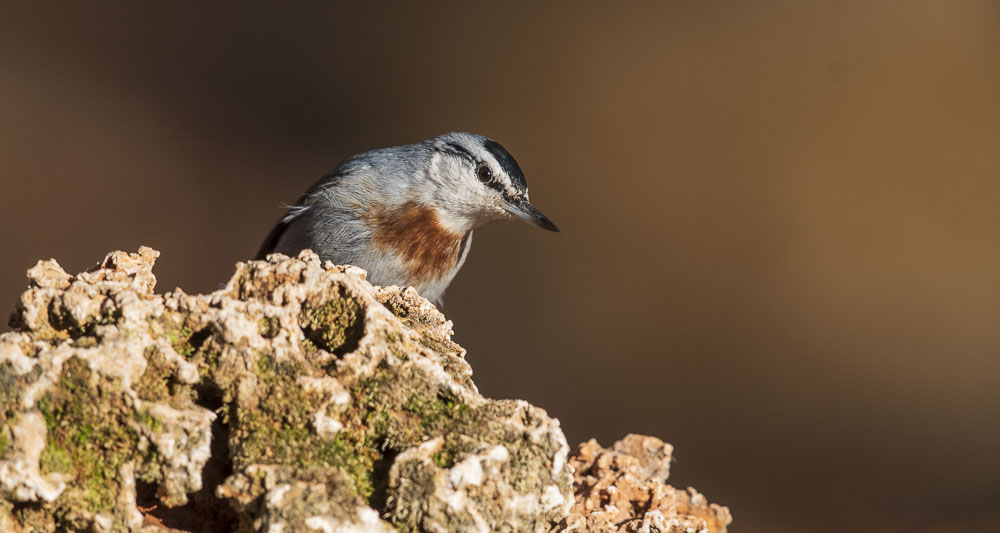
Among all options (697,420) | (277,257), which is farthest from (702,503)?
(697,420)

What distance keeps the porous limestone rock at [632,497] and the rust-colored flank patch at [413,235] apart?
1.28 meters

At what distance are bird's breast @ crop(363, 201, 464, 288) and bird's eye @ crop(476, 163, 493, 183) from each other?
0.24 m

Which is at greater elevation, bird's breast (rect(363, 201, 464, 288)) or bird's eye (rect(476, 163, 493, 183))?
bird's eye (rect(476, 163, 493, 183))

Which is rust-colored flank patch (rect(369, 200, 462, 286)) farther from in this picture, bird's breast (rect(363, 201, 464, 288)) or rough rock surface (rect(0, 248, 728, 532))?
rough rock surface (rect(0, 248, 728, 532))

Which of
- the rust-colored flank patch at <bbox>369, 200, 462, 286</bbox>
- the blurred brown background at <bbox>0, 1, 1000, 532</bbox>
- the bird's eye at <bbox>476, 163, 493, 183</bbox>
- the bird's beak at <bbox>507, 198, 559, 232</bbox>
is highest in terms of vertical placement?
the blurred brown background at <bbox>0, 1, 1000, 532</bbox>

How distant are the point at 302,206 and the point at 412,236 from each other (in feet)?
1.99

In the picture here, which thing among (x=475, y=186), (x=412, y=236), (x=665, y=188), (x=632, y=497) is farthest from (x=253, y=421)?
(x=665, y=188)

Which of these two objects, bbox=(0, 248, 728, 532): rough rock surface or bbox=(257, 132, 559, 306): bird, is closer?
bbox=(0, 248, 728, 532): rough rock surface

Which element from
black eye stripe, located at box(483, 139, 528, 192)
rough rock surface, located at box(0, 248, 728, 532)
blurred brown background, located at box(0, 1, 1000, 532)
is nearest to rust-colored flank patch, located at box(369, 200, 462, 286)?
black eye stripe, located at box(483, 139, 528, 192)

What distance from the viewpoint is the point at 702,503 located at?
2.44 m

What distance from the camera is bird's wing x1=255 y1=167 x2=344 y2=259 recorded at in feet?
12.1

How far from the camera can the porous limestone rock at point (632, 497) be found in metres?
2.04

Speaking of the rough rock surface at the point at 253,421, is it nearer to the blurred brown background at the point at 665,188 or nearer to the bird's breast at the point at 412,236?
the bird's breast at the point at 412,236

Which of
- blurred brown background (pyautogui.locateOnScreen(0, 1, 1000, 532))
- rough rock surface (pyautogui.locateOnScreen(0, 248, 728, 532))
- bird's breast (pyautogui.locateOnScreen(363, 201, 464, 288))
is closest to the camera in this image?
rough rock surface (pyautogui.locateOnScreen(0, 248, 728, 532))
